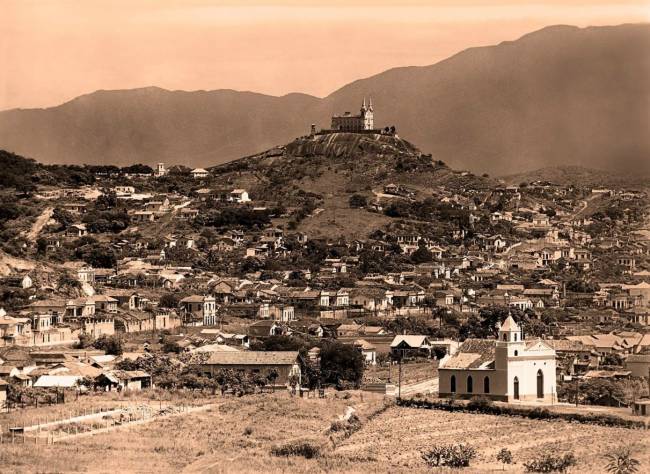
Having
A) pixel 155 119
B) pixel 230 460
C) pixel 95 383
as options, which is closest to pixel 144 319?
pixel 95 383

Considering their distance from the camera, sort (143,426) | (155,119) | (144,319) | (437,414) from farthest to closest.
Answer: (155,119) → (144,319) → (437,414) → (143,426)

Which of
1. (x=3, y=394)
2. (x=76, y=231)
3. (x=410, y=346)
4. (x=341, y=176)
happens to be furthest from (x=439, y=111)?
(x=3, y=394)

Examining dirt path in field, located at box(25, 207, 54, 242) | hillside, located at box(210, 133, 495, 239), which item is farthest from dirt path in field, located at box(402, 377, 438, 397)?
hillside, located at box(210, 133, 495, 239)

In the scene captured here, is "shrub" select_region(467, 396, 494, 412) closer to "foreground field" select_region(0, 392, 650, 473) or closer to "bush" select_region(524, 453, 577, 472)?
"foreground field" select_region(0, 392, 650, 473)

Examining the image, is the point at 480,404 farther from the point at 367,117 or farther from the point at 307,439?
the point at 367,117

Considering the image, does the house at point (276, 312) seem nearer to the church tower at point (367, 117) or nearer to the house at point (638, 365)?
the house at point (638, 365)

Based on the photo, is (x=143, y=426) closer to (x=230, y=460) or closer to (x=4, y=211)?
(x=230, y=460)
